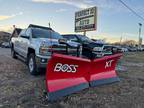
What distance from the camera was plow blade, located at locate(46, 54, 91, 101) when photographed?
674cm

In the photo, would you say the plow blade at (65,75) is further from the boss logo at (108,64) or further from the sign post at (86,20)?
the sign post at (86,20)

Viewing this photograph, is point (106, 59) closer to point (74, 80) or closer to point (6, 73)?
point (74, 80)

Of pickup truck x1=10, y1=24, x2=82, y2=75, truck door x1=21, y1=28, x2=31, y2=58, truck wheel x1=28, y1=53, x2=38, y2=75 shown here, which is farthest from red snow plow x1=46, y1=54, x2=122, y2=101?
truck door x1=21, y1=28, x2=31, y2=58

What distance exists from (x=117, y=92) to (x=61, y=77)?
1.86m

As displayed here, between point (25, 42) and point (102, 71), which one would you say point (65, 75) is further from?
point (25, 42)

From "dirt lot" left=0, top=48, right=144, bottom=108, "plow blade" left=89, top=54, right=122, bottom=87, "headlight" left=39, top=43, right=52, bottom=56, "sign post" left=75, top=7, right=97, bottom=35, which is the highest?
"sign post" left=75, top=7, right=97, bottom=35

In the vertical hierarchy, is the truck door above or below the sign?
below

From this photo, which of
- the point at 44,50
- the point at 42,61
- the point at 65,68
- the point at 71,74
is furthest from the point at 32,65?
the point at 65,68

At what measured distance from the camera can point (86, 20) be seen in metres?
24.0

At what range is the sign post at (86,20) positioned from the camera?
22.5 meters

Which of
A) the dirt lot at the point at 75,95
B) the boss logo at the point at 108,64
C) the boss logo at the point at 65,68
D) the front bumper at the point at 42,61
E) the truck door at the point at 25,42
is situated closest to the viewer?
the dirt lot at the point at 75,95

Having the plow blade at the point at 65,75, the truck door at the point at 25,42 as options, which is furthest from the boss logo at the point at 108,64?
the truck door at the point at 25,42

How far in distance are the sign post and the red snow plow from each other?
14.2 metres

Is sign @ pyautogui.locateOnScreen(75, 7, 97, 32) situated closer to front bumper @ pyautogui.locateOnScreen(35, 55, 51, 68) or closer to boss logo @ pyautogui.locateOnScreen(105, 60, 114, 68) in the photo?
boss logo @ pyautogui.locateOnScreen(105, 60, 114, 68)
